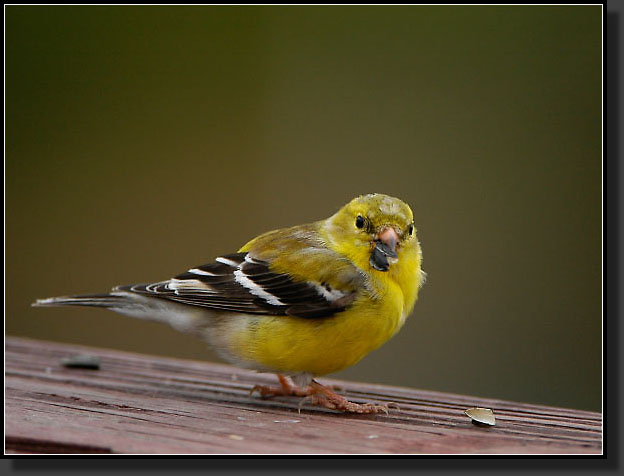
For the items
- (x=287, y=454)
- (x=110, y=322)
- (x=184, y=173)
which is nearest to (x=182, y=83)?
(x=184, y=173)

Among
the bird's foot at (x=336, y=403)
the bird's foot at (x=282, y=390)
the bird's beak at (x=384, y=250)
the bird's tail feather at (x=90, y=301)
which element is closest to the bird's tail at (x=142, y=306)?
the bird's tail feather at (x=90, y=301)

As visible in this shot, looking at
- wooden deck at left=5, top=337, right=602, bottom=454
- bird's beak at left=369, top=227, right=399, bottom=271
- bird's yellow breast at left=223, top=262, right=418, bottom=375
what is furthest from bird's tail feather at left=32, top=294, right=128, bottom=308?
bird's beak at left=369, top=227, right=399, bottom=271

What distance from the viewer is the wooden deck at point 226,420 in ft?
8.39

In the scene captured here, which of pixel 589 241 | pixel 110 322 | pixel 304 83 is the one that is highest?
pixel 304 83

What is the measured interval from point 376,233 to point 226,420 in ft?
4.21

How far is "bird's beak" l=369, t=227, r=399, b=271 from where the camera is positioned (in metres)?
3.83

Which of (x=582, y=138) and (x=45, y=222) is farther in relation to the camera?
(x=45, y=222)

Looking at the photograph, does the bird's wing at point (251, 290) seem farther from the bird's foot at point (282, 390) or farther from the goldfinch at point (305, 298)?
the bird's foot at point (282, 390)

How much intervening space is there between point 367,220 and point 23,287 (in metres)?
4.93

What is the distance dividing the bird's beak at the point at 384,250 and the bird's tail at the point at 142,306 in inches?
37.2

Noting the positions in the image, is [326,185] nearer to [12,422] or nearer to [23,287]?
[23,287]

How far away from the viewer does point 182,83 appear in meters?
7.68

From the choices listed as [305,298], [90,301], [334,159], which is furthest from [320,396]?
[334,159]

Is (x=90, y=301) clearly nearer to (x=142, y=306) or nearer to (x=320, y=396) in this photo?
(x=142, y=306)
